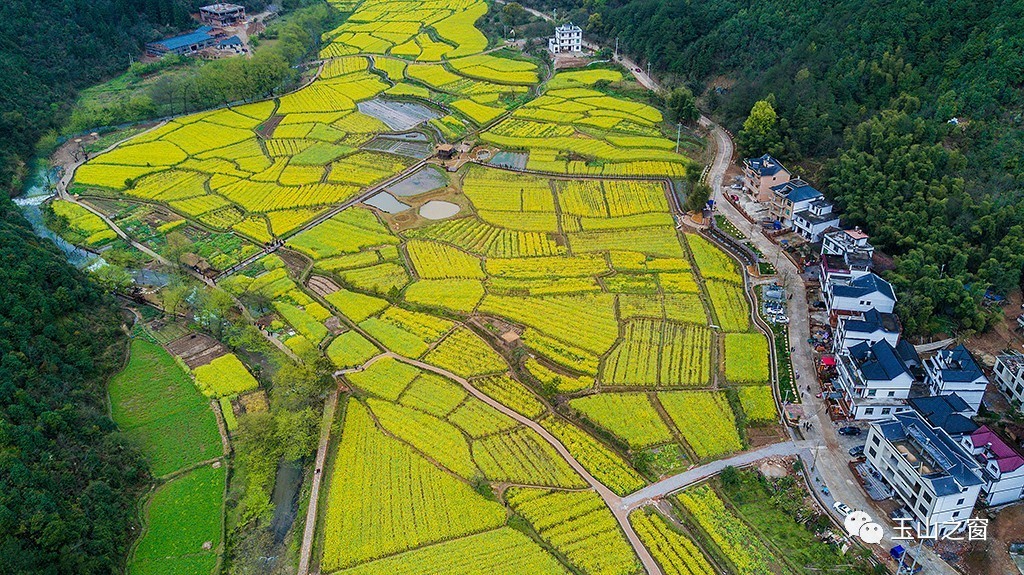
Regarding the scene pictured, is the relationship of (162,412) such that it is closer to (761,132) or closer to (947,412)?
(947,412)

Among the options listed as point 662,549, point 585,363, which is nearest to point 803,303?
point 585,363

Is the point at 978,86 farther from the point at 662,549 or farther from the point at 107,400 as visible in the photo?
the point at 107,400

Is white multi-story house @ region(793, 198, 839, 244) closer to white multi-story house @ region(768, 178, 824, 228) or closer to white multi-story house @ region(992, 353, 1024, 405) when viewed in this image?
white multi-story house @ region(768, 178, 824, 228)

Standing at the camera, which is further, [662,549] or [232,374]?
[232,374]

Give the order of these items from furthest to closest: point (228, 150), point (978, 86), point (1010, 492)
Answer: point (228, 150), point (978, 86), point (1010, 492)

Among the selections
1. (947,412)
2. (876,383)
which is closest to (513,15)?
(876,383)

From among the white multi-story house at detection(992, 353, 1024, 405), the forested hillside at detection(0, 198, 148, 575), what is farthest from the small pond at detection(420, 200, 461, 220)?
the white multi-story house at detection(992, 353, 1024, 405)
